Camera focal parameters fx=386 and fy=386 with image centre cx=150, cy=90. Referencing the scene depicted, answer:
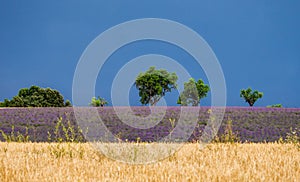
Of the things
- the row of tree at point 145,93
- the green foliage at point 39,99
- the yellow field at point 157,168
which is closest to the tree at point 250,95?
the row of tree at point 145,93

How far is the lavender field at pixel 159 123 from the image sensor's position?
13.3m

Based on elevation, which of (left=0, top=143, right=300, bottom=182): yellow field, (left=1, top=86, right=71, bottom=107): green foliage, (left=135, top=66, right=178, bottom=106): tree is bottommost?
(left=0, top=143, right=300, bottom=182): yellow field

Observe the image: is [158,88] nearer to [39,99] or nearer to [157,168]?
[39,99]

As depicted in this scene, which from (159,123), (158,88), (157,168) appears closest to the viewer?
(157,168)

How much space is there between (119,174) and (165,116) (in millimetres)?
10597

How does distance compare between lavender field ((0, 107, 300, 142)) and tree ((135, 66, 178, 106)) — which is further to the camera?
tree ((135, 66, 178, 106))

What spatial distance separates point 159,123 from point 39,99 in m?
23.7

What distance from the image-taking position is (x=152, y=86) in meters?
42.5

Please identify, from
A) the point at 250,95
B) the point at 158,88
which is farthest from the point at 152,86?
the point at 250,95

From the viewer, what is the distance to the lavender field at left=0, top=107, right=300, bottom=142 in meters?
13.3

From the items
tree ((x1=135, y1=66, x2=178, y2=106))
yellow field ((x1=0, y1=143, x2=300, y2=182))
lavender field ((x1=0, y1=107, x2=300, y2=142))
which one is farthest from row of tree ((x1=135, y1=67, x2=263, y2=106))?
yellow field ((x1=0, y1=143, x2=300, y2=182))

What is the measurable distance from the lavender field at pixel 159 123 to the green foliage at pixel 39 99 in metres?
16.7

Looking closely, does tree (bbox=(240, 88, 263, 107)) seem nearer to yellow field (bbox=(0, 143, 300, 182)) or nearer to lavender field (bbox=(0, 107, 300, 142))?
lavender field (bbox=(0, 107, 300, 142))

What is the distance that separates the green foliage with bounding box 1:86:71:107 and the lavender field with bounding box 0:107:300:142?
16.7 metres
